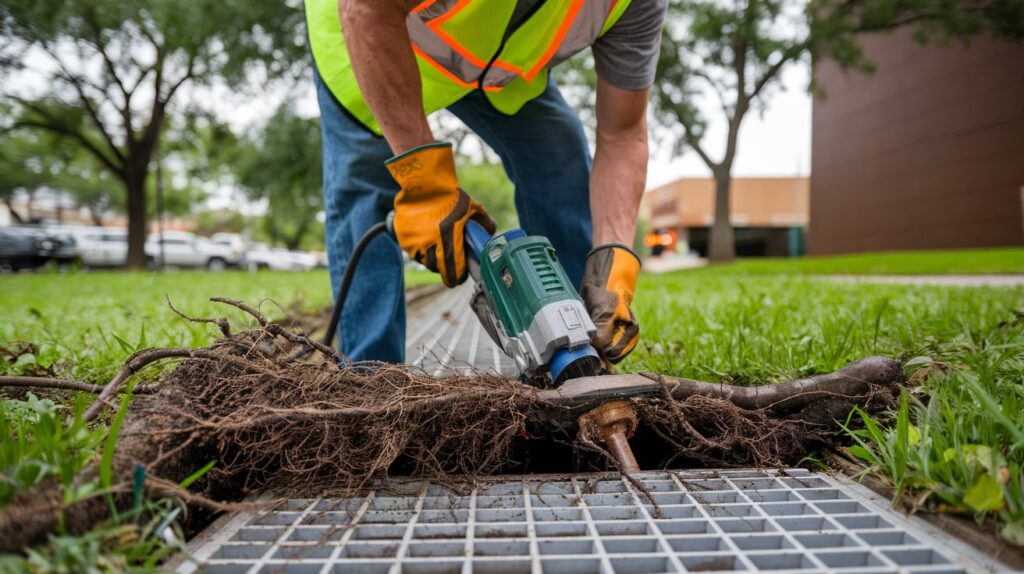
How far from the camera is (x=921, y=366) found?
1.78 metres

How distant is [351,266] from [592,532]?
144 cm

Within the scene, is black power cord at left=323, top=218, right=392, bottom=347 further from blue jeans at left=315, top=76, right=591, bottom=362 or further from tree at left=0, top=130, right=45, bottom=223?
tree at left=0, top=130, right=45, bottom=223

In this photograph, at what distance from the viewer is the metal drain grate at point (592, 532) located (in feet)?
3.19

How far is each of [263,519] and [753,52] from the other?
17.8 meters

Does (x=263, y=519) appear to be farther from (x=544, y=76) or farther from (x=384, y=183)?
(x=544, y=76)

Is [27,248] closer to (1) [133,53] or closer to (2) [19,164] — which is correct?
(2) [19,164]

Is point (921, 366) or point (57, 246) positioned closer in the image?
point (921, 366)

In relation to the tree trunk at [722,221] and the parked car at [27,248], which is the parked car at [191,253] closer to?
the parked car at [27,248]

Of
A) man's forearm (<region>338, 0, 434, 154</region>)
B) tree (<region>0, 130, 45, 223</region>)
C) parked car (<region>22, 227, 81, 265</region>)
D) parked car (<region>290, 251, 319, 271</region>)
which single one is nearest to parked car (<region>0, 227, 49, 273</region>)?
parked car (<region>22, 227, 81, 265</region>)

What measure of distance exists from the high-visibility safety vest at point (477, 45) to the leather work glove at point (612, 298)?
79cm

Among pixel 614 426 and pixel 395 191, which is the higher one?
pixel 395 191

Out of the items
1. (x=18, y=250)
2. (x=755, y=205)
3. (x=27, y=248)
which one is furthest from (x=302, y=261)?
(x=755, y=205)

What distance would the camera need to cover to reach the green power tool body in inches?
59.1

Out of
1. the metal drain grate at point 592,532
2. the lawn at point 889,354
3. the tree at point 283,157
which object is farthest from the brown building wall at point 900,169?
the tree at point 283,157
